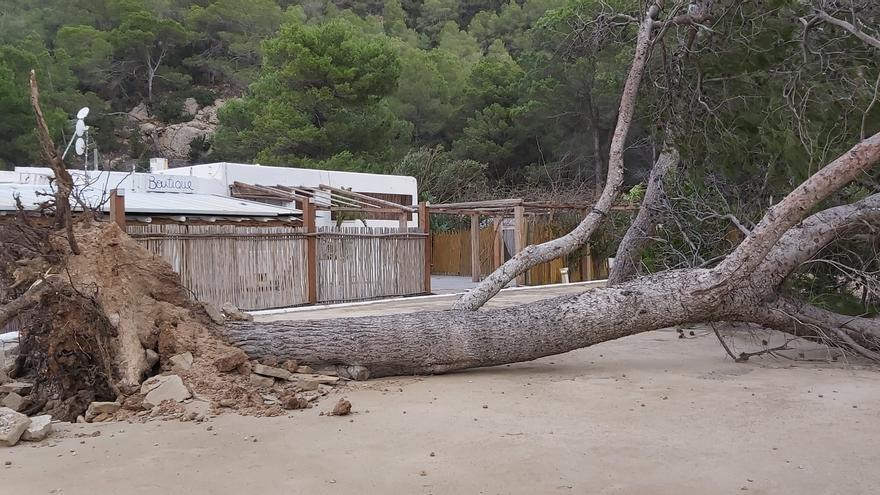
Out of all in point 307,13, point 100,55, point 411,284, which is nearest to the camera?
point 411,284

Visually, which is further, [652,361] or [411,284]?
[411,284]

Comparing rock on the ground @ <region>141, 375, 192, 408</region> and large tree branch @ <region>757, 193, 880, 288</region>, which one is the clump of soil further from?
large tree branch @ <region>757, 193, 880, 288</region>

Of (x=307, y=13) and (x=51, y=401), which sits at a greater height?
(x=307, y=13)

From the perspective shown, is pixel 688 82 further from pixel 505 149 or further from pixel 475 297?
pixel 505 149

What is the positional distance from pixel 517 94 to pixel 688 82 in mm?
26106

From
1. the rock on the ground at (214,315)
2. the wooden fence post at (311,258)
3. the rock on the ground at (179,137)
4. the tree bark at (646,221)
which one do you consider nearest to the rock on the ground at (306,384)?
the rock on the ground at (214,315)

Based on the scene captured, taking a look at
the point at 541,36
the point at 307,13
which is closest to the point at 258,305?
the point at 541,36

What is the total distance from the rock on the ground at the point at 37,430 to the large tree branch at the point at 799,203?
5253 millimetres

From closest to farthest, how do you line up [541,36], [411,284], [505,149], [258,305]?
[258,305] → [411,284] → [541,36] → [505,149]

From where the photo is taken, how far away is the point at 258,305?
513 inches

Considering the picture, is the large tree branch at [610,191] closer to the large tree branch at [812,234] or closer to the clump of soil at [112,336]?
the large tree branch at [812,234]

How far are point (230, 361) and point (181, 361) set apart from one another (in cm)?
37

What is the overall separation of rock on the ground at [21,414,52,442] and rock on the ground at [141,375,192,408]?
2.52 ft

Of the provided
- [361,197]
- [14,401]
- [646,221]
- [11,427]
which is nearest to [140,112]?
[361,197]
